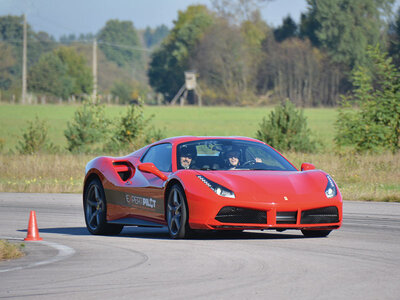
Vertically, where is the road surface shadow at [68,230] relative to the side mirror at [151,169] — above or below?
below

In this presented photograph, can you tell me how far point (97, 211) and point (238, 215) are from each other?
2548 mm

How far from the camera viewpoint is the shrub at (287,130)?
3212 cm

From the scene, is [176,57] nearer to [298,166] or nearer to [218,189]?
[298,166]

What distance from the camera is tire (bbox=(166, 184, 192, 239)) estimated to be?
10.0 m

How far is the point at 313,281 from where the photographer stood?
7.01 metres

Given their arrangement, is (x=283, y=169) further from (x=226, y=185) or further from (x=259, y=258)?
(x=259, y=258)

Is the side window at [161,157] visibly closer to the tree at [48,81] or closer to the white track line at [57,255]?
the white track line at [57,255]

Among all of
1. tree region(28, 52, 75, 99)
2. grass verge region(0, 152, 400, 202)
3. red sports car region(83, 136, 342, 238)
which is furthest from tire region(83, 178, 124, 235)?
tree region(28, 52, 75, 99)

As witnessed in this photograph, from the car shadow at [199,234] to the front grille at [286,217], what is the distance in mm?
724

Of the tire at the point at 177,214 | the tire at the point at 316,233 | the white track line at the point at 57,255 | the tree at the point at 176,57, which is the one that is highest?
the tree at the point at 176,57

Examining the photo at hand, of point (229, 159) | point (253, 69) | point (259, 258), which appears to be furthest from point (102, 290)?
point (253, 69)

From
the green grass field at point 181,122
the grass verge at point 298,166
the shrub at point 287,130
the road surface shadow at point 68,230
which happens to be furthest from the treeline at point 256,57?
the road surface shadow at point 68,230

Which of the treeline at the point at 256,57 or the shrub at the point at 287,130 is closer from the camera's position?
the shrub at the point at 287,130

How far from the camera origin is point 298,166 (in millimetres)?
25281
